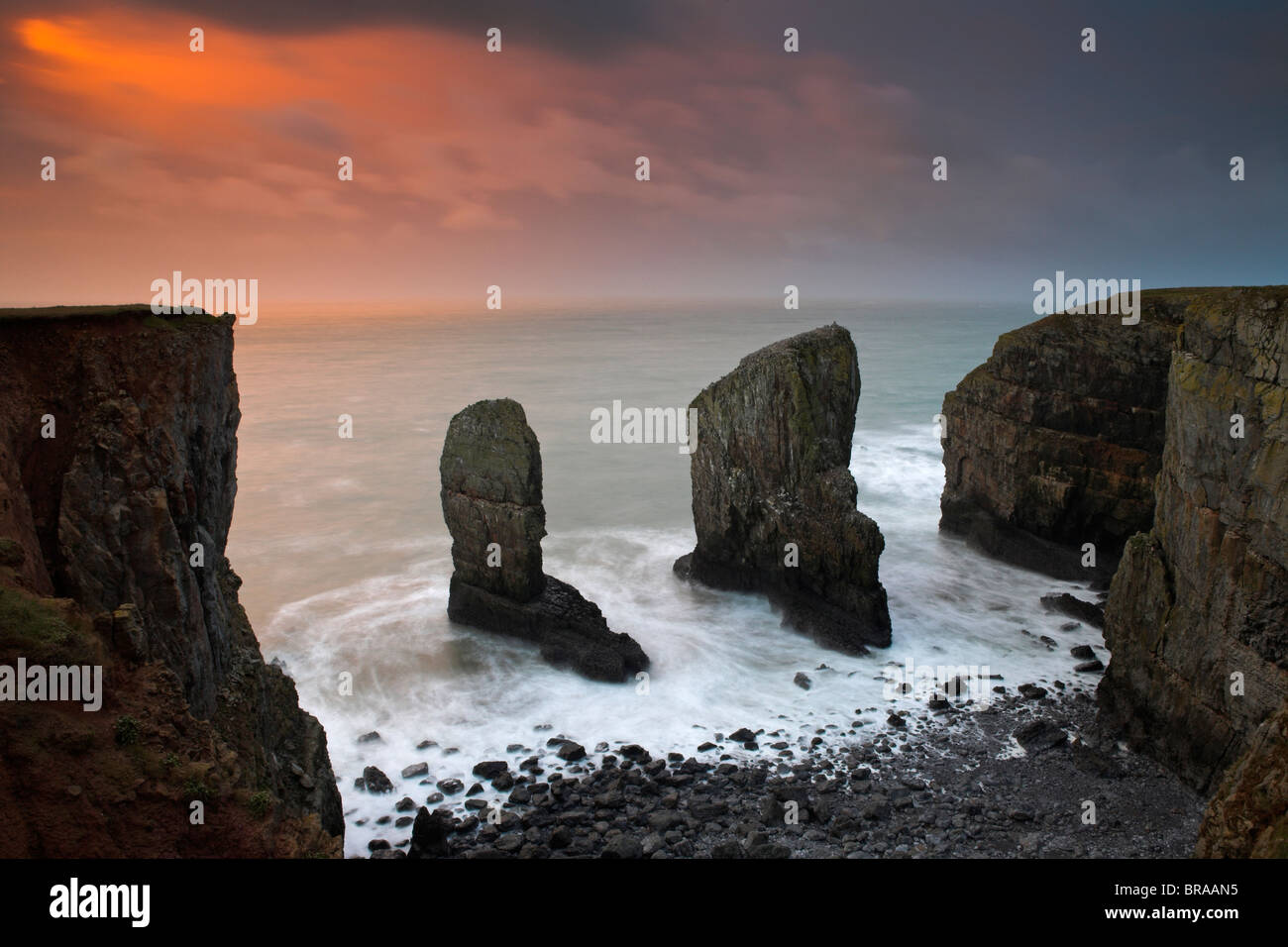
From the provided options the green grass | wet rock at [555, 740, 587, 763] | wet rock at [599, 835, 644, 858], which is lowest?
wet rock at [599, 835, 644, 858]

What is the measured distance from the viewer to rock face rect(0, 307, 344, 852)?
12.8 meters

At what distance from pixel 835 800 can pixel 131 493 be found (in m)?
16.8

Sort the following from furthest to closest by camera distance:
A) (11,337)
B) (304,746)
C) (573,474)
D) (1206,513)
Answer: (573,474), (1206,513), (304,746), (11,337)

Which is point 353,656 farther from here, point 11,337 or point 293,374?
point 293,374

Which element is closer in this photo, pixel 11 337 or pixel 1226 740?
pixel 11 337

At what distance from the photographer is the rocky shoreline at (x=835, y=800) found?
63.8 ft

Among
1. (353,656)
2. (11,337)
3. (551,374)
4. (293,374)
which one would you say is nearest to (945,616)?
(353,656)

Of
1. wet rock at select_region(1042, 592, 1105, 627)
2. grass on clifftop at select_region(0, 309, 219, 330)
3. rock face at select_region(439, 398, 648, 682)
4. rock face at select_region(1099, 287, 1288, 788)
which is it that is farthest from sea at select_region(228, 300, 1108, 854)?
grass on clifftop at select_region(0, 309, 219, 330)

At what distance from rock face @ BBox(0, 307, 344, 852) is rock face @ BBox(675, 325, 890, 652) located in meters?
21.3

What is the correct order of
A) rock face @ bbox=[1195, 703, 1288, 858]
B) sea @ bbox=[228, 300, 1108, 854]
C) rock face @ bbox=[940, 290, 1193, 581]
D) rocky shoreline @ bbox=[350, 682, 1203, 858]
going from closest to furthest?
1. rock face @ bbox=[1195, 703, 1288, 858]
2. rocky shoreline @ bbox=[350, 682, 1203, 858]
3. sea @ bbox=[228, 300, 1108, 854]
4. rock face @ bbox=[940, 290, 1193, 581]

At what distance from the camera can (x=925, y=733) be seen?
24812 mm

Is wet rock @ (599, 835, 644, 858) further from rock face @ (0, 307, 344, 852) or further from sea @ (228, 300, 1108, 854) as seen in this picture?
rock face @ (0, 307, 344, 852)

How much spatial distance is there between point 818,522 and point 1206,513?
13450 millimetres

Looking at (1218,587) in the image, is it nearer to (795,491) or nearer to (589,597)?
(795,491)
